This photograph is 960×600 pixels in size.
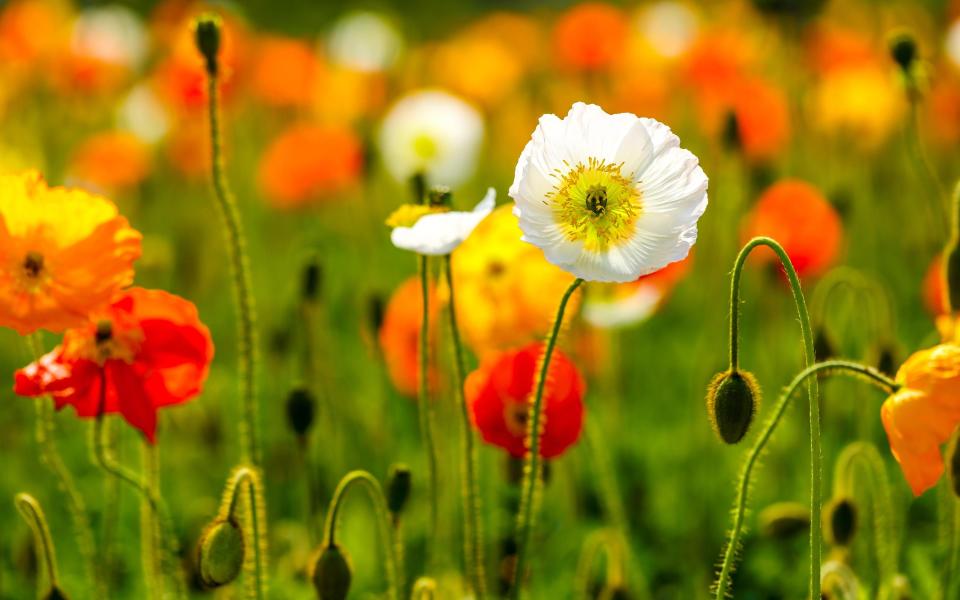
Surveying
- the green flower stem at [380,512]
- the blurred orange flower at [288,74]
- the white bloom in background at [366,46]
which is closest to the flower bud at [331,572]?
the green flower stem at [380,512]

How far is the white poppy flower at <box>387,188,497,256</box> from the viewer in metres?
1.47

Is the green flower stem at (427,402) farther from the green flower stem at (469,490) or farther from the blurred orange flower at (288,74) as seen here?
the blurred orange flower at (288,74)

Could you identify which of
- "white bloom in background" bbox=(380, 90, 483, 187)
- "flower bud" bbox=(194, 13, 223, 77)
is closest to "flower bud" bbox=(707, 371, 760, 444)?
"flower bud" bbox=(194, 13, 223, 77)

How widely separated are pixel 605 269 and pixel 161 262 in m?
1.80

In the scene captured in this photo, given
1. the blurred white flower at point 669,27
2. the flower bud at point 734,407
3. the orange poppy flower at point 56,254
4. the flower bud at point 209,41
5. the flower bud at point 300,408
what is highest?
the blurred white flower at point 669,27

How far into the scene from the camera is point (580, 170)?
1508mm

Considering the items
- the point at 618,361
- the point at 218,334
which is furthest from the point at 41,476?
the point at 618,361

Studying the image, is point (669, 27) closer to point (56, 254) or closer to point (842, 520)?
point (842, 520)

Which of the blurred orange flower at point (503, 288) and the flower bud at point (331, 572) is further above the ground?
the blurred orange flower at point (503, 288)

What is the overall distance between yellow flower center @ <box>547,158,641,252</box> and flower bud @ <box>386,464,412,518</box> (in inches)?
18.0

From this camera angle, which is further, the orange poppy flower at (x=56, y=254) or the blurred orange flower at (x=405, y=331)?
the blurred orange flower at (x=405, y=331)

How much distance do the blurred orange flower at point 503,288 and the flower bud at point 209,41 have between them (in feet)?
1.85

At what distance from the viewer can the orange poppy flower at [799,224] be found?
2.66 m

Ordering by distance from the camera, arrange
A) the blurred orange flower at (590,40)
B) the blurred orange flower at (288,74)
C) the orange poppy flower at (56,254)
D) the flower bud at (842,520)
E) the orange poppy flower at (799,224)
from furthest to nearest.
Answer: the blurred orange flower at (288,74), the blurred orange flower at (590,40), the orange poppy flower at (799,224), the flower bud at (842,520), the orange poppy flower at (56,254)
